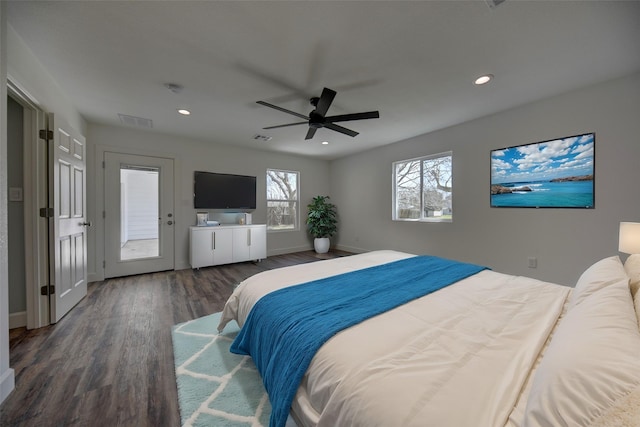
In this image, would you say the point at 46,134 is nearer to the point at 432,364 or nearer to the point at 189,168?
the point at 189,168

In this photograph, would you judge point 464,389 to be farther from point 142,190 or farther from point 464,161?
point 142,190

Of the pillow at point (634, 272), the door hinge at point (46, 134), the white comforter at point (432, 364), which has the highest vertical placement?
the door hinge at point (46, 134)

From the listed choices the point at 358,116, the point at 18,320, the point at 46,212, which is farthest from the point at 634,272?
the point at 18,320

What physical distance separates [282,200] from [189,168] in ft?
6.76

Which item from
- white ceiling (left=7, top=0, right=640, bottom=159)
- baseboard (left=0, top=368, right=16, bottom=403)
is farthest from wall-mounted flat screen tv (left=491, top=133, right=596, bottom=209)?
baseboard (left=0, top=368, right=16, bottom=403)

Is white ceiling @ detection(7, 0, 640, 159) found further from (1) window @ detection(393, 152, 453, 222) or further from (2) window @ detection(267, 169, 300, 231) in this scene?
(2) window @ detection(267, 169, 300, 231)

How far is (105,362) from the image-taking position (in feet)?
5.69

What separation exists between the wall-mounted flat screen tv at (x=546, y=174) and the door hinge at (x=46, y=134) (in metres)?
5.03

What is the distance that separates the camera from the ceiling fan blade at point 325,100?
2205 millimetres

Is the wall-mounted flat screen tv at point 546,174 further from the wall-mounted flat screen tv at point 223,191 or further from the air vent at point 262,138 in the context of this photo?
the wall-mounted flat screen tv at point 223,191

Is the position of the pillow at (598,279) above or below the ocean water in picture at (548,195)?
below

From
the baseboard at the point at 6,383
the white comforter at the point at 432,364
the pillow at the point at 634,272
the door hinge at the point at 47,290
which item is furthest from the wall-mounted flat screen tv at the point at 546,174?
the door hinge at the point at 47,290

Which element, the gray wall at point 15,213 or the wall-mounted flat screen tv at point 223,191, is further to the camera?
the wall-mounted flat screen tv at point 223,191

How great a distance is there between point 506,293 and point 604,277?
0.44 m
